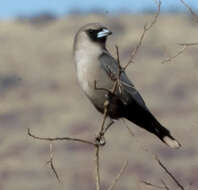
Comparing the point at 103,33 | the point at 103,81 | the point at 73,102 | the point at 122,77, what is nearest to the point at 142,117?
the point at 122,77

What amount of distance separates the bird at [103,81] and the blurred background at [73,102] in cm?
1586

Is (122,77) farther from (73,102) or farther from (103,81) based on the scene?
(73,102)

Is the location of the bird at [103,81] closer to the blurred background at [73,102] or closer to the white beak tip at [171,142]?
the white beak tip at [171,142]

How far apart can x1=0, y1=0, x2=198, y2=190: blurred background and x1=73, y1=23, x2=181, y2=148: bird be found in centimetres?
1586

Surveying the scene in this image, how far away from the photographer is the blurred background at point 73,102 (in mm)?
35781

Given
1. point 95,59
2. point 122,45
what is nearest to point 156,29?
point 122,45

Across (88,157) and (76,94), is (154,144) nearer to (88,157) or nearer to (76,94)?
(88,157)

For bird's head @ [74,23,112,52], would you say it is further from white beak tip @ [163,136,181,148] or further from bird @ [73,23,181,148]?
white beak tip @ [163,136,181,148]

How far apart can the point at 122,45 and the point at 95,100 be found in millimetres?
Answer: 52934

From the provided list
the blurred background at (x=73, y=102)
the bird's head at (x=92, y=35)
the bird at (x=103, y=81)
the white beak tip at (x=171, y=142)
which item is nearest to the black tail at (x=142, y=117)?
the bird at (x=103, y=81)

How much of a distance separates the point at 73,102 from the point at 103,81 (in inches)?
1736

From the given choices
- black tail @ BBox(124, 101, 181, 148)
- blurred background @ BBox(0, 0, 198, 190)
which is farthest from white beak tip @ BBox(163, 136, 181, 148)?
blurred background @ BBox(0, 0, 198, 190)

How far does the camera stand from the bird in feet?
26.0

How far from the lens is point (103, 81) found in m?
7.97
